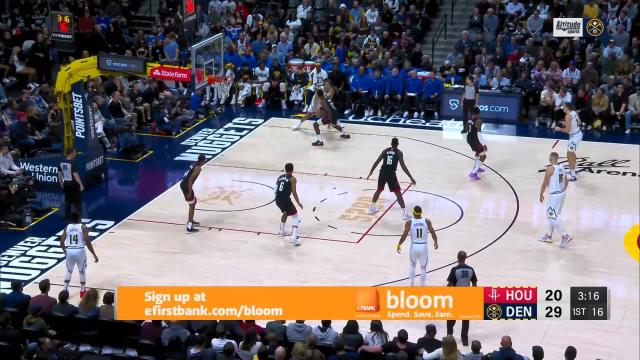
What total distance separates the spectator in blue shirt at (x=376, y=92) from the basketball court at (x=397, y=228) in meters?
2.94

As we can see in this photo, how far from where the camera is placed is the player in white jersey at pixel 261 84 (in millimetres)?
33781

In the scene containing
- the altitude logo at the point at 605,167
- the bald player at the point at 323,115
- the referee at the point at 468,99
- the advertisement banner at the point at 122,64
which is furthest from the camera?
the referee at the point at 468,99

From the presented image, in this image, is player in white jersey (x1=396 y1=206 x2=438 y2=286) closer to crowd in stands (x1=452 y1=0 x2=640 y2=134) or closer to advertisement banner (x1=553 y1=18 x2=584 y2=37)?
crowd in stands (x1=452 y1=0 x2=640 y2=134)

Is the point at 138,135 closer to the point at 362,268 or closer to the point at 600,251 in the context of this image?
the point at 362,268

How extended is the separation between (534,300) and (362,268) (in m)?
3.75

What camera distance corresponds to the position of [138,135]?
30531mm

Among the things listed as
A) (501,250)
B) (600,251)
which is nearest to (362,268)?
(501,250)

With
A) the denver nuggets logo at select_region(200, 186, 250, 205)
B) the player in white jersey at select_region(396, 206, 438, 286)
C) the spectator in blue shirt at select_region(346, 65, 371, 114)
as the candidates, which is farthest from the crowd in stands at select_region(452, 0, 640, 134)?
the player in white jersey at select_region(396, 206, 438, 286)

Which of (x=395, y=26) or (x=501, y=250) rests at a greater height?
(x=395, y=26)

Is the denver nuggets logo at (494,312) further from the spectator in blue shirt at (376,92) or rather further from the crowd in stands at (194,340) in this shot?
the spectator in blue shirt at (376,92)

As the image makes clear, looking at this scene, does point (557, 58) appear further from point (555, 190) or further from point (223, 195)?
point (223, 195)

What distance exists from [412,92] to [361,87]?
145 cm

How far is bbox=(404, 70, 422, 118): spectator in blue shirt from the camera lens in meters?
32.7

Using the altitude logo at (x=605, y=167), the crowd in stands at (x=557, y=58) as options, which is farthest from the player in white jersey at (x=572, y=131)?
the crowd in stands at (x=557, y=58)
